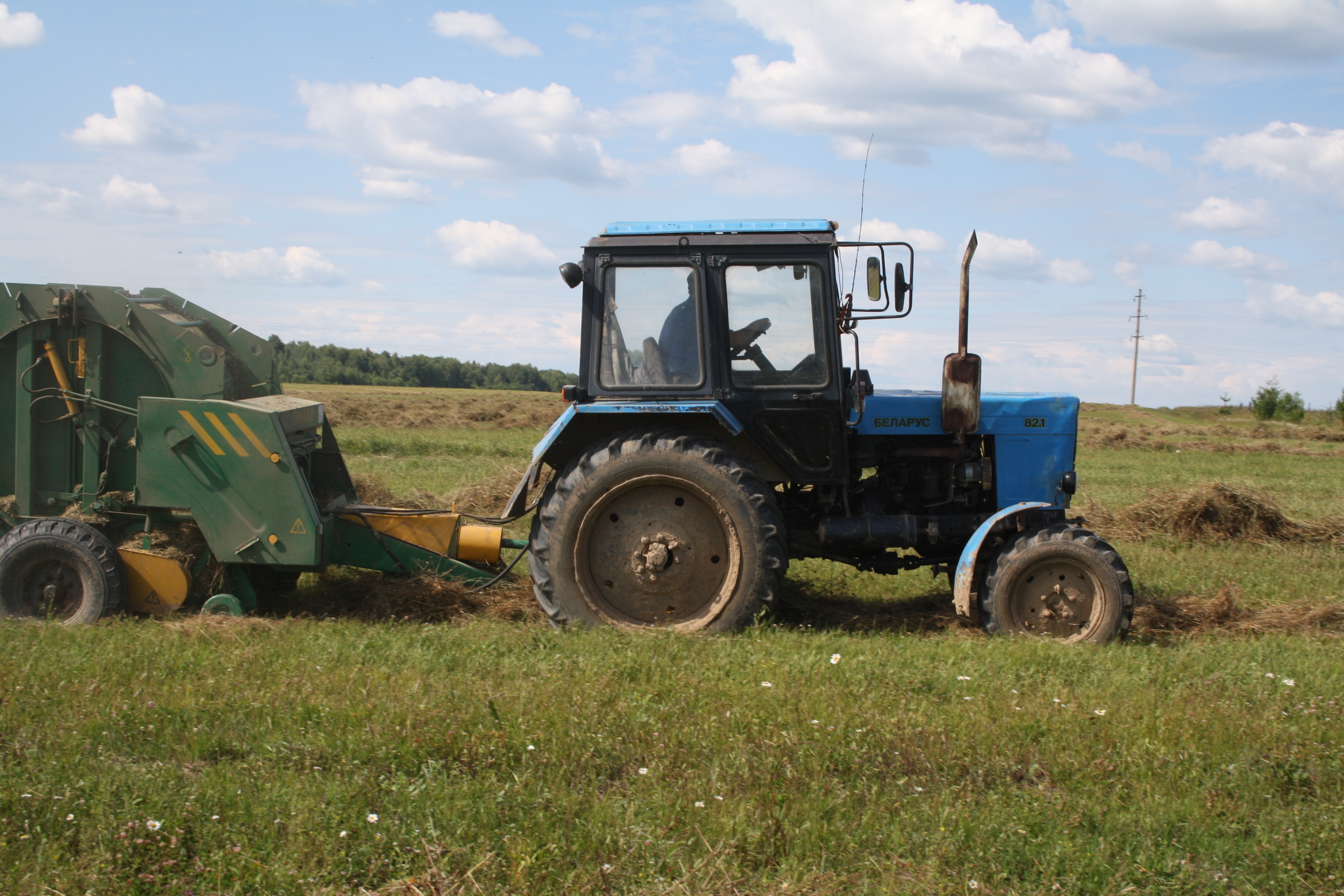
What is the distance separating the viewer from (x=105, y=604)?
5773mm

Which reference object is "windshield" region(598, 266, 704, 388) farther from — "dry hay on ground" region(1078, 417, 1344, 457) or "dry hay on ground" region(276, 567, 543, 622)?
"dry hay on ground" region(1078, 417, 1344, 457)

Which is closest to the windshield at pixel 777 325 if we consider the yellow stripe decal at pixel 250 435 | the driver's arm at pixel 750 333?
the driver's arm at pixel 750 333

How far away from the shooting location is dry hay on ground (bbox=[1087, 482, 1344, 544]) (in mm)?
9625

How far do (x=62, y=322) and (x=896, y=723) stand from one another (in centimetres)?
570

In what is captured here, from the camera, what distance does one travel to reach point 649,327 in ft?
19.8

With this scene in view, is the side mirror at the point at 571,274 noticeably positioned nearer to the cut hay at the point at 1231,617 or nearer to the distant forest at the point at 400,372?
the cut hay at the point at 1231,617

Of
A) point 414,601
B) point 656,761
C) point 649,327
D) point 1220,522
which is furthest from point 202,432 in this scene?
A: point 1220,522

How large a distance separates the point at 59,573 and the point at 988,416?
19.8ft

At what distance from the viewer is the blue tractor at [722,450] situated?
579cm

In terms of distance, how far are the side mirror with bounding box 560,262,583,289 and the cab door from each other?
0.82m

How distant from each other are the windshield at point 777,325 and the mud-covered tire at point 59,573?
398cm

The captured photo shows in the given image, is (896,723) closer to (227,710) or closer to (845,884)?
(845,884)

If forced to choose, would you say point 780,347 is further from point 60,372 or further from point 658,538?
point 60,372

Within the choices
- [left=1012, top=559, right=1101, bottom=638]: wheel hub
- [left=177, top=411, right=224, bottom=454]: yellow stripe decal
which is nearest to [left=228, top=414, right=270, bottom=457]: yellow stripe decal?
[left=177, top=411, right=224, bottom=454]: yellow stripe decal
